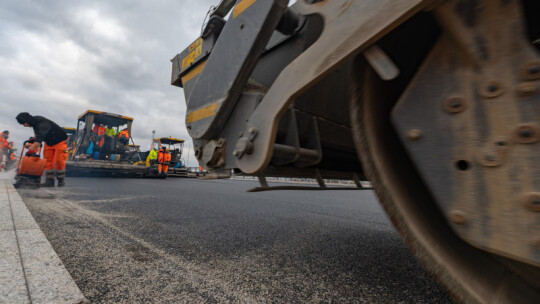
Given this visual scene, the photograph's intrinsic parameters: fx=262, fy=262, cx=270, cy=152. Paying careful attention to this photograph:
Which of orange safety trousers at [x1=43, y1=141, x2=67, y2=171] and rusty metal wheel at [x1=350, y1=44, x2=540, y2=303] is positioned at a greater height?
orange safety trousers at [x1=43, y1=141, x2=67, y2=171]

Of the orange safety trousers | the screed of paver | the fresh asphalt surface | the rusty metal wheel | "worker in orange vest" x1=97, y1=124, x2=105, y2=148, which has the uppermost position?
"worker in orange vest" x1=97, y1=124, x2=105, y2=148

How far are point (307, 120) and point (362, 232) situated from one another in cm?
171

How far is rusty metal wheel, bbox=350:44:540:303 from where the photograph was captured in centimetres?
72

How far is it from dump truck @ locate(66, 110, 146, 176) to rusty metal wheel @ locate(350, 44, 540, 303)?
36.1ft

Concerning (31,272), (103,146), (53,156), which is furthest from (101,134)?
(31,272)

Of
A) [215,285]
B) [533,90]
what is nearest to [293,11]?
[533,90]

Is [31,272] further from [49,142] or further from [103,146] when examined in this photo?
[103,146]

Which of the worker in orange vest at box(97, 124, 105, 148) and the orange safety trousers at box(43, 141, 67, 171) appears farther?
the worker in orange vest at box(97, 124, 105, 148)

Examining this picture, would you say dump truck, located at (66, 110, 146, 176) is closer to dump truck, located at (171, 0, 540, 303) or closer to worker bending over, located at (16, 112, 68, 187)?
worker bending over, located at (16, 112, 68, 187)

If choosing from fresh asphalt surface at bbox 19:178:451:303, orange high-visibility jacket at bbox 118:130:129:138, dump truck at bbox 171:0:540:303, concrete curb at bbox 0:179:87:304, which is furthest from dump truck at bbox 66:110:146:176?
dump truck at bbox 171:0:540:303

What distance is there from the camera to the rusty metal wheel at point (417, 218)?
0.72 metres

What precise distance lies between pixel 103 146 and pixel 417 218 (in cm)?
1353

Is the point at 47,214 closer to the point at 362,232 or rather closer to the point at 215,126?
the point at 215,126

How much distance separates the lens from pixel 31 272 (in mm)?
1195
